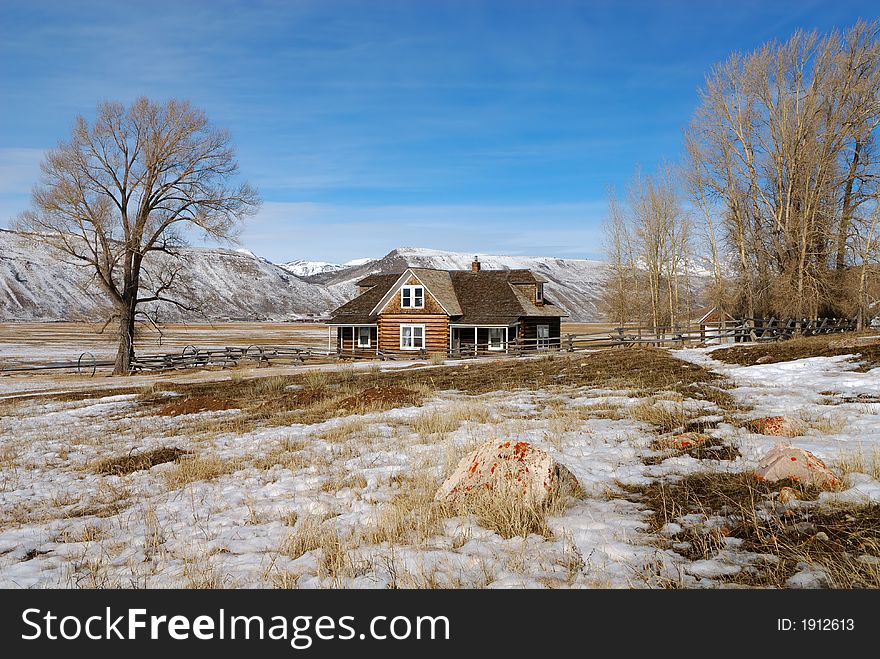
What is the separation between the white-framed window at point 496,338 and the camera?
4422cm

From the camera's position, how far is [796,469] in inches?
226

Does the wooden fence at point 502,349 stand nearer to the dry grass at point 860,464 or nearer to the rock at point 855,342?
the rock at point 855,342

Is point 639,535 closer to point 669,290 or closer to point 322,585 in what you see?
point 322,585

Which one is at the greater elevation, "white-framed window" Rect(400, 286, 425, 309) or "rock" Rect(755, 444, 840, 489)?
"white-framed window" Rect(400, 286, 425, 309)

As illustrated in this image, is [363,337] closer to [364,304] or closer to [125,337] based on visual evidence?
[364,304]

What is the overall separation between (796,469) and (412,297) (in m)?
40.3

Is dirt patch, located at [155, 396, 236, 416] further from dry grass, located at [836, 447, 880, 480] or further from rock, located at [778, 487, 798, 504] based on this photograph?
dry grass, located at [836, 447, 880, 480]

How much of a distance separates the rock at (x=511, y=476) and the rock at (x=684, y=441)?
2362 millimetres

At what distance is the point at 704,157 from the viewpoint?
3350cm

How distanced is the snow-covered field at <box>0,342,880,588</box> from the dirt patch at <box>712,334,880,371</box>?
3792mm

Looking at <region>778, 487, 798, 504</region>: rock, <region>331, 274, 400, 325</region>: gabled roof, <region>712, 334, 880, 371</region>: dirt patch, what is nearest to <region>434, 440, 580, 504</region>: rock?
<region>778, 487, 798, 504</region>: rock

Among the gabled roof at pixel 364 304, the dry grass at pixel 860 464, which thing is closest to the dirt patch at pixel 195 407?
the dry grass at pixel 860 464

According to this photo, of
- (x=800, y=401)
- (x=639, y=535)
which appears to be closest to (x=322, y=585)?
(x=639, y=535)

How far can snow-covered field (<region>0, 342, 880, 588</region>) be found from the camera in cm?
438
